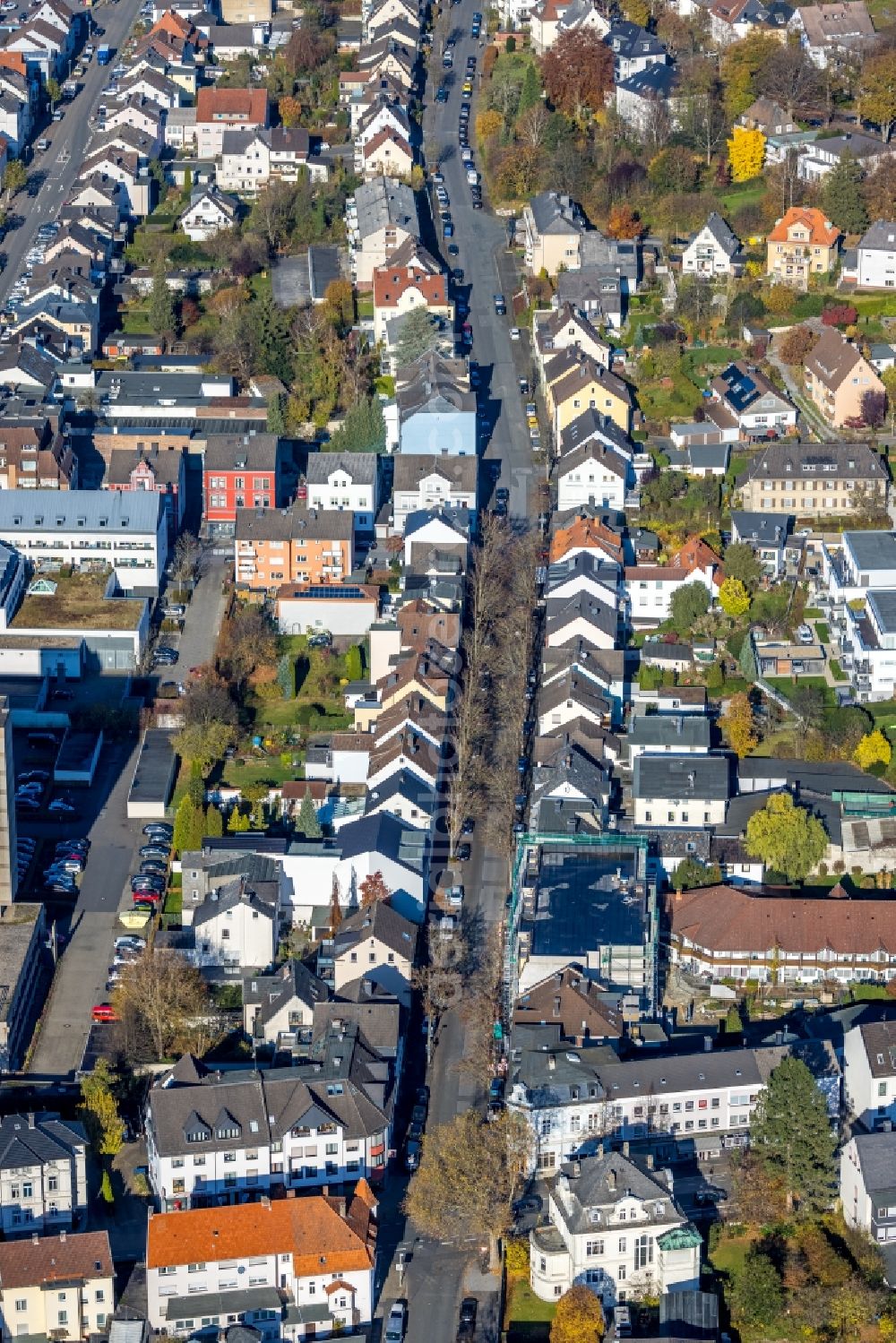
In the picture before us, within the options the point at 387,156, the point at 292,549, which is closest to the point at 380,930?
the point at 292,549

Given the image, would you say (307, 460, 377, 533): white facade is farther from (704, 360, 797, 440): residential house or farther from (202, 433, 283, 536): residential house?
(704, 360, 797, 440): residential house

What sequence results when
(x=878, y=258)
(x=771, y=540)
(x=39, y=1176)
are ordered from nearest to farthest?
(x=39, y=1176) → (x=771, y=540) → (x=878, y=258)

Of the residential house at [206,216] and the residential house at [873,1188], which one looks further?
the residential house at [206,216]

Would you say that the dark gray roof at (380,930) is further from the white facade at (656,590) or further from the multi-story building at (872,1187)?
the white facade at (656,590)

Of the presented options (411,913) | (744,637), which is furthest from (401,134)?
(411,913)

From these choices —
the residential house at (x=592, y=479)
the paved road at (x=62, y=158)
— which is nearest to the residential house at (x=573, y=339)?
the residential house at (x=592, y=479)

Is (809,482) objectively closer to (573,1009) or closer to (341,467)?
(341,467)

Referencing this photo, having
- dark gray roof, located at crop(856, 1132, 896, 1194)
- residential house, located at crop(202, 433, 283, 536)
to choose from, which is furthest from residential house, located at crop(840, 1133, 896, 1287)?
residential house, located at crop(202, 433, 283, 536)
